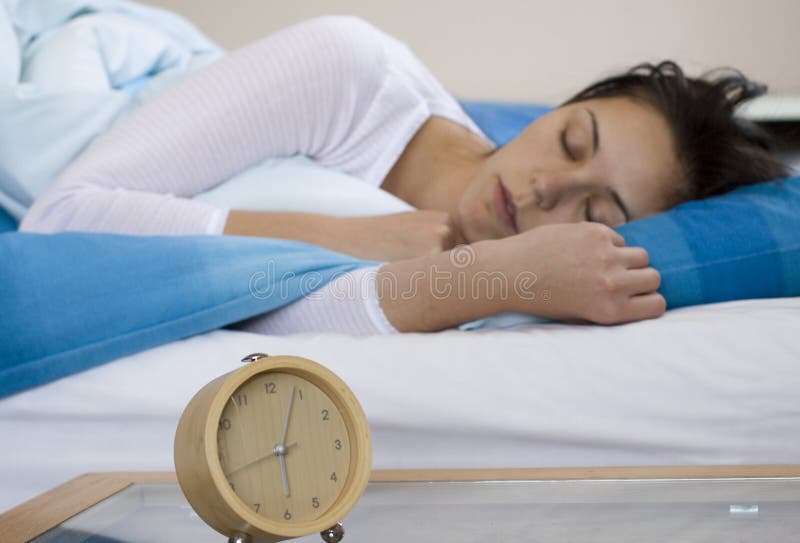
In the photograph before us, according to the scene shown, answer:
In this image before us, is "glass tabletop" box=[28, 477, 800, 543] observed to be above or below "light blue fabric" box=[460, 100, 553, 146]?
above

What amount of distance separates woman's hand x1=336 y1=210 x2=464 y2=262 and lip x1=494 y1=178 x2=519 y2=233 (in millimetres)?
108

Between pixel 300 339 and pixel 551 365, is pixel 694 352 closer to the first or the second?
pixel 551 365

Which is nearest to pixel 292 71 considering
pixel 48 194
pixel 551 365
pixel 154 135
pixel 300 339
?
pixel 154 135

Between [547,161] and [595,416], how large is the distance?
0.48 m

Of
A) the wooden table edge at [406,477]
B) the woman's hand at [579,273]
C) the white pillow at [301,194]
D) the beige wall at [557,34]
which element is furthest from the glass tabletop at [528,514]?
the beige wall at [557,34]

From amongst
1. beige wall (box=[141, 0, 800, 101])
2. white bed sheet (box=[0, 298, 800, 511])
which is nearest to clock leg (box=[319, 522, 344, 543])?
white bed sheet (box=[0, 298, 800, 511])

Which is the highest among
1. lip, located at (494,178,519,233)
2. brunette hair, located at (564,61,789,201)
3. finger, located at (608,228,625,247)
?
brunette hair, located at (564,61,789,201)

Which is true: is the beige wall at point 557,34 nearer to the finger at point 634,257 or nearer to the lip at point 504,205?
the lip at point 504,205

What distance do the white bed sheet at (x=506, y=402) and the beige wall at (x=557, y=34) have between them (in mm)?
1330

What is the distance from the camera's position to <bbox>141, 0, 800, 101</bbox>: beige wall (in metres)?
1.93

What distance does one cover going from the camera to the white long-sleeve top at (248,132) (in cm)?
102

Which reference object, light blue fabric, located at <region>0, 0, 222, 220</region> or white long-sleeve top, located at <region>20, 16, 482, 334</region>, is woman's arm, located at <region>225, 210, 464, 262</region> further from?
light blue fabric, located at <region>0, 0, 222, 220</region>

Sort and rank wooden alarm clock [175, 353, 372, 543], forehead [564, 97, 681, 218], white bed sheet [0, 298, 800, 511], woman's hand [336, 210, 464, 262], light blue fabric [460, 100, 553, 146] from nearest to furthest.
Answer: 1. wooden alarm clock [175, 353, 372, 543]
2. white bed sheet [0, 298, 800, 511]
3. woman's hand [336, 210, 464, 262]
4. forehead [564, 97, 681, 218]
5. light blue fabric [460, 100, 553, 146]

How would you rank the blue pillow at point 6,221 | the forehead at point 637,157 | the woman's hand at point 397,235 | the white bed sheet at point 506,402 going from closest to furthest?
the white bed sheet at point 506,402
the woman's hand at point 397,235
the forehead at point 637,157
the blue pillow at point 6,221
